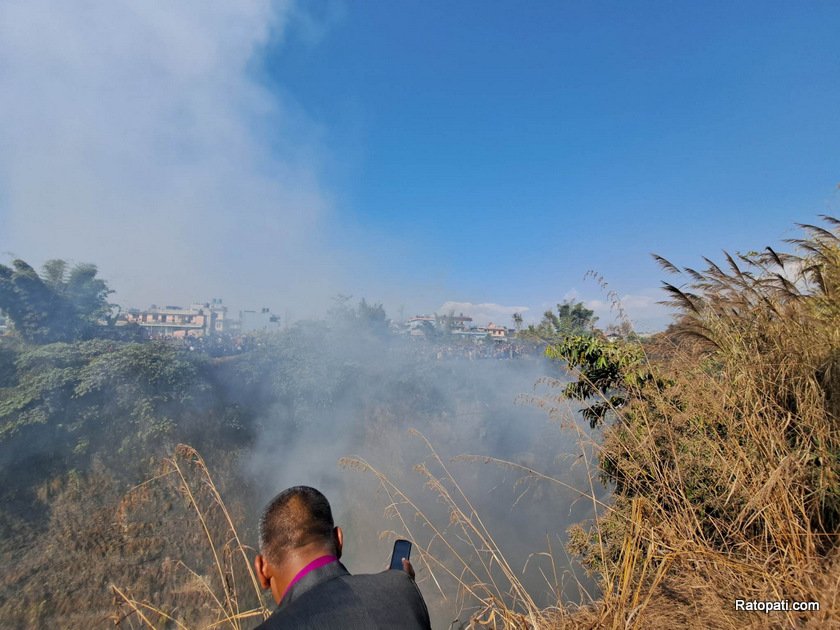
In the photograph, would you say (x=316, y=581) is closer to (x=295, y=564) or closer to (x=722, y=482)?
(x=295, y=564)

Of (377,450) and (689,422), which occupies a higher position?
(689,422)

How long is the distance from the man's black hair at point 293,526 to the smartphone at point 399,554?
1.00ft

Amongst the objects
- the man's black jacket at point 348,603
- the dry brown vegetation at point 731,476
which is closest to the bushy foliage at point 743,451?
the dry brown vegetation at point 731,476

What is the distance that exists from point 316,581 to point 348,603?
0.17 meters

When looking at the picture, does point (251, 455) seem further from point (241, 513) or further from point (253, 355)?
point (253, 355)

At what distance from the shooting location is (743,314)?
290 centimetres

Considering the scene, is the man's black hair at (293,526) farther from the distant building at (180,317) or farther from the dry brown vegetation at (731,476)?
the distant building at (180,317)

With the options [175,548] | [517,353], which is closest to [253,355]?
[175,548]

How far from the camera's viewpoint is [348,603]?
1.13 m

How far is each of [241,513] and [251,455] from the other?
1.66 meters

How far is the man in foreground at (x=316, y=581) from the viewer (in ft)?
3.59

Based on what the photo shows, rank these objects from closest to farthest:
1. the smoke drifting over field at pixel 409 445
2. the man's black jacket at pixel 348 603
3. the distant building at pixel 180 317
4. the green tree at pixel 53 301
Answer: the man's black jacket at pixel 348 603 < the smoke drifting over field at pixel 409 445 < the green tree at pixel 53 301 < the distant building at pixel 180 317

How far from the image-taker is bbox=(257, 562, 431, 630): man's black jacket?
1075mm

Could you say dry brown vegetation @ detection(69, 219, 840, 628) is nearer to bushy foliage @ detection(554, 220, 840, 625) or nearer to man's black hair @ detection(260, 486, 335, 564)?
bushy foliage @ detection(554, 220, 840, 625)
